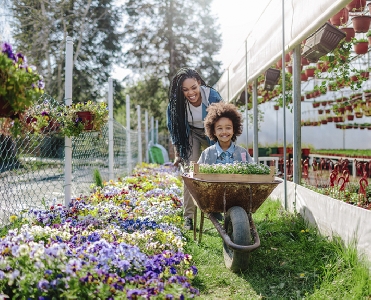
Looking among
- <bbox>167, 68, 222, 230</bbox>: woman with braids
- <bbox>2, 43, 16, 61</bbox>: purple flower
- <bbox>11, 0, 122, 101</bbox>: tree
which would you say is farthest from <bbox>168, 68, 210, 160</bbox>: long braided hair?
<bbox>11, 0, 122, 101</bbox>: tree

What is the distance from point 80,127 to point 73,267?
6.82 feet

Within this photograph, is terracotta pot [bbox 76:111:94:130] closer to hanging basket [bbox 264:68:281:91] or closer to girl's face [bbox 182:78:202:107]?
girl's face [bbox 182:78:202:107]

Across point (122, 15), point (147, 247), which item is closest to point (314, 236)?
point (147, 247)

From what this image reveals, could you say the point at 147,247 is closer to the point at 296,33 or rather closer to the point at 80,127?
the point at 80,127

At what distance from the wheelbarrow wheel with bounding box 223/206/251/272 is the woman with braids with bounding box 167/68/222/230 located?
1.46 meters

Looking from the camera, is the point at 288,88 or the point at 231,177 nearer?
the point at 231,177

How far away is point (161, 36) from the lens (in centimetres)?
2419

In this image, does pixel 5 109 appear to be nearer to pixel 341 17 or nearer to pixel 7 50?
pixel 7 50

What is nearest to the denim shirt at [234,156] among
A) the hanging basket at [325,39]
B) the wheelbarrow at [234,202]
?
the wheelbarrow at [234,202]

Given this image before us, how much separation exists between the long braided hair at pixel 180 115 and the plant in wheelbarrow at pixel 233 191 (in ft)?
4.45

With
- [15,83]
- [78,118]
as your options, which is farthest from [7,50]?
[78,118]

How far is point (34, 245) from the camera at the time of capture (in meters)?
2.45

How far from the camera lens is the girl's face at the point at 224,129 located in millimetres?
4168

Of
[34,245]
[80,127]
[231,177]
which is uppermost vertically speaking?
[80,127]
